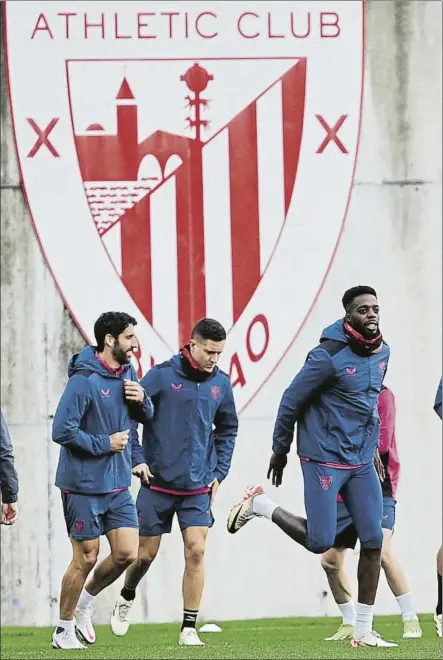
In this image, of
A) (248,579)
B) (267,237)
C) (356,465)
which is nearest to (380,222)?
(267,237)

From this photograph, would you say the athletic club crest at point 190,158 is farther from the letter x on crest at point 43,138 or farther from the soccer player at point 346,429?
the soccer player at point 346,429

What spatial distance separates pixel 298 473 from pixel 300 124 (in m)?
2.67

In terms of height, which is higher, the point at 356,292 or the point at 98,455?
the point at 356,292

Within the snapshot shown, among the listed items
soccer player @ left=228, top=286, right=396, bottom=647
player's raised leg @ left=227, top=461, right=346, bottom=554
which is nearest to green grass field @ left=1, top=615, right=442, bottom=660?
soccer player @ left=228, top=286, right=396, bottom=647

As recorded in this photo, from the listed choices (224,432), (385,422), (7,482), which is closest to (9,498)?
(7,482)

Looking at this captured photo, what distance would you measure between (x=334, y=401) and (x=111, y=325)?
52.6 inches

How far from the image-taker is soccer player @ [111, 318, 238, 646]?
9242 mm

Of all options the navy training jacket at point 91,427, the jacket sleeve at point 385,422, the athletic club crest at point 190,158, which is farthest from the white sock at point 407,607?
the athletic club crest at point 190,158

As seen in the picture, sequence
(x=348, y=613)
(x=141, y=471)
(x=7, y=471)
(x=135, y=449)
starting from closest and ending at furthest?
(x=7, y=471) < (x=141, y=471) < (x=135, y=449) < (x=348, y=613)

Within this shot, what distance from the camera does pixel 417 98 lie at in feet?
39.7

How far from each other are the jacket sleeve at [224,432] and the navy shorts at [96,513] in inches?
30.4

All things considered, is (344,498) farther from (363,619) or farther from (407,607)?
(407,607)

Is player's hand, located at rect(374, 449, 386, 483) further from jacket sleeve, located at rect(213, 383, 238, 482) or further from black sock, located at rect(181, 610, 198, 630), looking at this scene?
black sock, located at rect(181, 610, 198, 630)

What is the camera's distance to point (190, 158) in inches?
469
